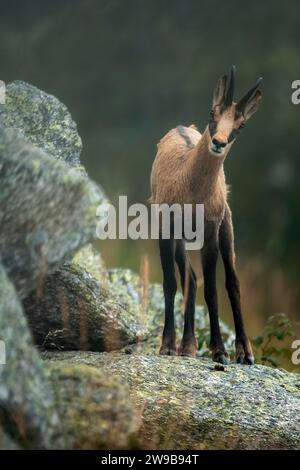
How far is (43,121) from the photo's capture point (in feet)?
30.1

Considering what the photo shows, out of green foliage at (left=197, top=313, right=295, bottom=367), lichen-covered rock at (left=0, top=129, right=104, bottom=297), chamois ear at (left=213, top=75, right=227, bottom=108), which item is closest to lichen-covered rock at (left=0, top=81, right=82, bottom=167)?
chamois ear at (left=213, top=75, right=227, bottom=108)

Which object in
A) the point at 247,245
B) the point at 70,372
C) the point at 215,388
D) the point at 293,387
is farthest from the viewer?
the point at 247,245

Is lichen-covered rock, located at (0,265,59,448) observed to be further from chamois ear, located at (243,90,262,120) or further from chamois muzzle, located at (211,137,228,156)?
chamois ear, located at (243,90,262,120)

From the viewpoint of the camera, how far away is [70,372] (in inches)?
215

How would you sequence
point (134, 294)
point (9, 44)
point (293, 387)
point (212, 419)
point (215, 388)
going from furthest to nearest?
point (9, 44) < point (134, 294) < point (293, 387) < point (215, 388) < point (212, 419)

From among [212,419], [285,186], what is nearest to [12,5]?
[285,186]

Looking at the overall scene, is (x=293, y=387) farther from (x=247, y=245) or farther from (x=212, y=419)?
(x=247, y=245)

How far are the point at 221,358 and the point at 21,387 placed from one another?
4.04m

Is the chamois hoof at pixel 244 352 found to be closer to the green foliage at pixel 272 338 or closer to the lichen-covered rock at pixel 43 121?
the green foliage at pixel 272 338

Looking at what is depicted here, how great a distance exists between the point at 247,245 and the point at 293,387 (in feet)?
27.8

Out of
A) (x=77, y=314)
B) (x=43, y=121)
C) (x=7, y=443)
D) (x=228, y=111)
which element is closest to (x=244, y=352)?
(x=77, y=314)

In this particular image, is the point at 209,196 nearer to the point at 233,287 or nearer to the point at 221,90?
the point at 221,90

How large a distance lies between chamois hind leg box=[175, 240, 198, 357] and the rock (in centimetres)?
57

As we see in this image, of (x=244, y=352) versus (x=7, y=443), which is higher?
(x=244, y=352)
